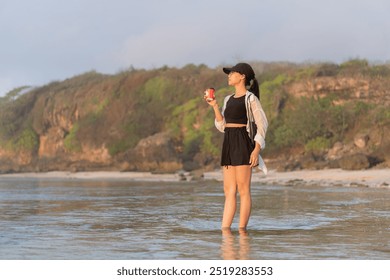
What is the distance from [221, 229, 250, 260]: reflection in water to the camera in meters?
6.72

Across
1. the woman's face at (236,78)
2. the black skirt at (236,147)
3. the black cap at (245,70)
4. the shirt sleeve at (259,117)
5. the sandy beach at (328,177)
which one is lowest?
the sandy beach at (328,177)

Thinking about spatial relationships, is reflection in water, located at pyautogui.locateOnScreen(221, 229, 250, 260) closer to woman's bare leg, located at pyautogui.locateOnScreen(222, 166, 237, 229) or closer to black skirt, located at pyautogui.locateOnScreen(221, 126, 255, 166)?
woman's bare leg, located at pyautogui.locateOnScreen(222, 166, 237, 229)

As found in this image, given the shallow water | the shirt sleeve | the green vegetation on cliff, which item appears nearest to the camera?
the shallow water

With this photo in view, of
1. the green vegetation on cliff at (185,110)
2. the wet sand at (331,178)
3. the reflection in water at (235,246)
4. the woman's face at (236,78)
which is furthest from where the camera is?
the green vegetation on cliff at (185,110)

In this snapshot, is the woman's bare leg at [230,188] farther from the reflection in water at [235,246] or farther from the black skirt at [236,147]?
the reflection in water at [235,246]

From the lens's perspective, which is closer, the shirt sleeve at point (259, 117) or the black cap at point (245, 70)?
the shirt sleeve at point (259, 117)

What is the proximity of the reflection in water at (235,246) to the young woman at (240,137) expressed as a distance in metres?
0.39

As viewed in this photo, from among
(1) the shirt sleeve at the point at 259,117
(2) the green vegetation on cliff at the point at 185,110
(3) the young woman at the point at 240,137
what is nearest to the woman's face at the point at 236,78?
(3) the young woman at the point at 240,137

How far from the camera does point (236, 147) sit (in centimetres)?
888

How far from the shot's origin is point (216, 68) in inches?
2164

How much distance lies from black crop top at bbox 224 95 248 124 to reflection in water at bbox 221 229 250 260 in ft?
3.93

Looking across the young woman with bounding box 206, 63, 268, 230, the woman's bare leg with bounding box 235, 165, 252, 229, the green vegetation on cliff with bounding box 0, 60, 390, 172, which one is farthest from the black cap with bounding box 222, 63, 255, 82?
the green vegetation on cliff with bounding box 0, 60, 390, 172

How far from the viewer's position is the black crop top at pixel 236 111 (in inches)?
351
